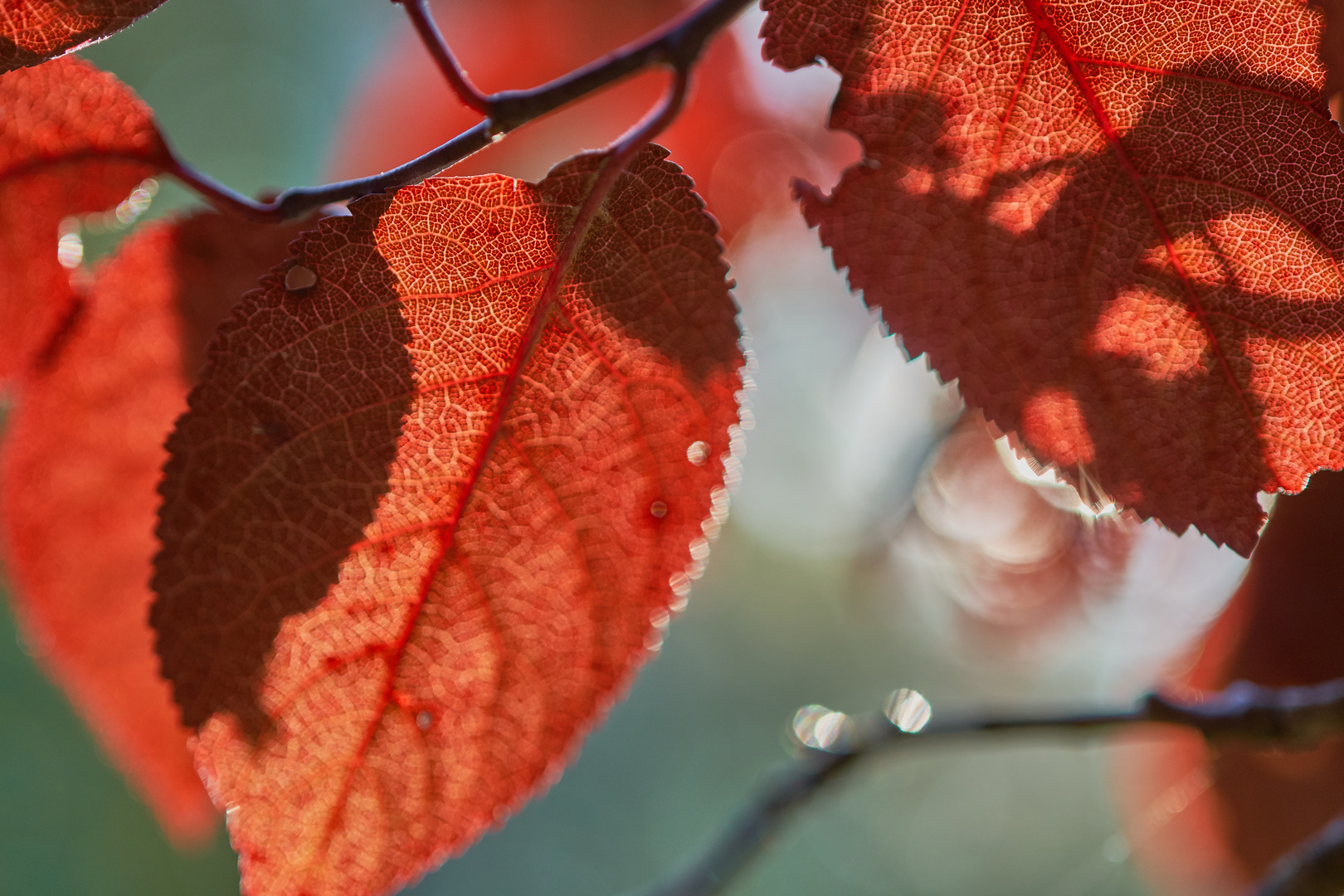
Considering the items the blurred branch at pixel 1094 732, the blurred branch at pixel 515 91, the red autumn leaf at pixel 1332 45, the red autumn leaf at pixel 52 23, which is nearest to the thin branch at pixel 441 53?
the blurred branch at pixel 515 91

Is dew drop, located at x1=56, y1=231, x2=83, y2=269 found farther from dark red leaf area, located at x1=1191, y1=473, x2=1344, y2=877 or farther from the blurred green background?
dark red leaf area, located at x1=1191, y1=473, x2=1344, y2=877

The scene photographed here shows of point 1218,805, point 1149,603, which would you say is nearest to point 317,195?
point 1218,805

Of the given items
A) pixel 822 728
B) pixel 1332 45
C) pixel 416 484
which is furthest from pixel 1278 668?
pixel 416 484

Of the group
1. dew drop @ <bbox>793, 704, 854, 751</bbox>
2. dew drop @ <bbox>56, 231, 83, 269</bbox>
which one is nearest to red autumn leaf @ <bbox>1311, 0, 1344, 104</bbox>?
dew drop @ <bbox>793, 704, 854, 751</bbox>

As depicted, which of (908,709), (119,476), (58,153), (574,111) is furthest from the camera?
(574,111)

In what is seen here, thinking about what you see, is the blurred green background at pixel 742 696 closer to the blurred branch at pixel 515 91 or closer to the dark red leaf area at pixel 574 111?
the dark red leaf area at pixel 574 111

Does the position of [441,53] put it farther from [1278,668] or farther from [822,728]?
[1278,668]

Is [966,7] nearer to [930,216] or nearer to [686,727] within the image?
[930,216]
